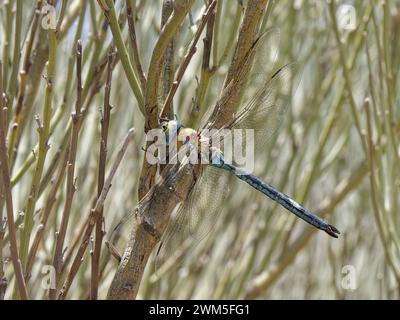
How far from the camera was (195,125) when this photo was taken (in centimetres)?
115

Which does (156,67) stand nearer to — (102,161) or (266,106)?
(102,161)

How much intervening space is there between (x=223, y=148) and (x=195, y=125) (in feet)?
0.49

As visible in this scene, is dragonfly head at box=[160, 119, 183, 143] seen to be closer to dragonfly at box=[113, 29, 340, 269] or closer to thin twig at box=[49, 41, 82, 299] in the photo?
dragonfly at box=[113, 29, 340, 269]

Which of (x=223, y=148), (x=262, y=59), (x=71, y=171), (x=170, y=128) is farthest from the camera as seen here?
(x=223, y=148)

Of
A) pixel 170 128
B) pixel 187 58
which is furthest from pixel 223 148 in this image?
pixel 187 58

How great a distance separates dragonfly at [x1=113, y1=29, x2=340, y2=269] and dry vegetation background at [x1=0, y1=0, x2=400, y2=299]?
0.06m

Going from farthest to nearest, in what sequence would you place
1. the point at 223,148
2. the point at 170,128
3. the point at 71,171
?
the point at 223,148
the point at 170,128
the point at 71,171

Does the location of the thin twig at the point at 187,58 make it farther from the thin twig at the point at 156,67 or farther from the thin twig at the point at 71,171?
the thin twig at the point at 71,171

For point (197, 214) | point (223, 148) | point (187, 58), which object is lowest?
point (197, 214)

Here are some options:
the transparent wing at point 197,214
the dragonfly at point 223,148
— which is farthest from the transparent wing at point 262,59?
the transparent wing at point 197,214

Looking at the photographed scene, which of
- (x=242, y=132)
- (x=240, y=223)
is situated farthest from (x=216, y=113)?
(x=240, y=223)

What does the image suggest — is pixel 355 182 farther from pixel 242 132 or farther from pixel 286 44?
pixel 242 132

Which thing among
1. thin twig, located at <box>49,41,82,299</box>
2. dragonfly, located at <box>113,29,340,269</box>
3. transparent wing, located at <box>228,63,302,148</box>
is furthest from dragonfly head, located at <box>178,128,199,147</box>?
thin twig, located at <box>49,41,82,299</box>

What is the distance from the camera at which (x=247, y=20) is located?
3.18 feet
